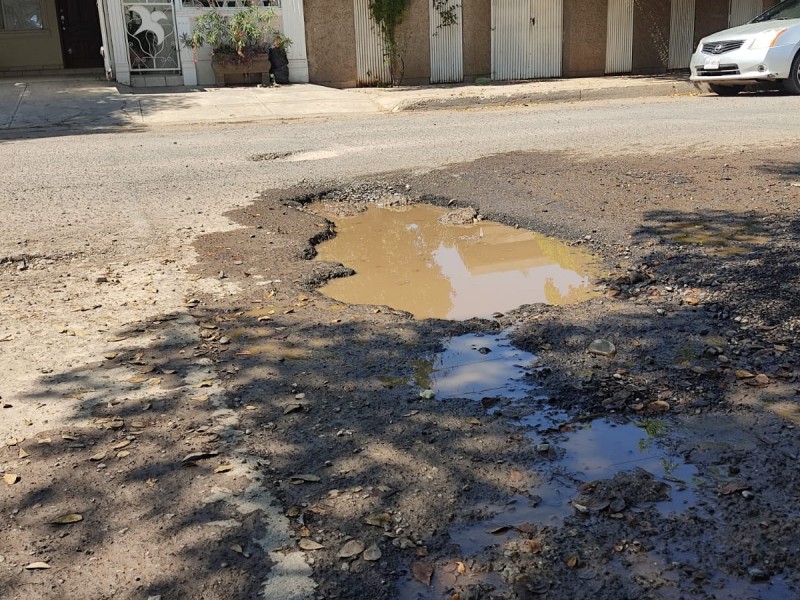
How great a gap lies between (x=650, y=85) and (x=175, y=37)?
998 centimetres

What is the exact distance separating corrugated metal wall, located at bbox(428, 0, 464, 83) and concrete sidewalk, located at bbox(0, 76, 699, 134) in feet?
2.95

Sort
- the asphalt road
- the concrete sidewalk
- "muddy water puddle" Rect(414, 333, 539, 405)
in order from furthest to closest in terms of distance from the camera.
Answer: the concrete sidewalk
the asphalt road
"muddy water puddle" Rect(414, 333, 539, 405)

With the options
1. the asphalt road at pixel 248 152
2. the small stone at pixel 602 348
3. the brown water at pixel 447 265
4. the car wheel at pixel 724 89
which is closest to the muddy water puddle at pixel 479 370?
the small stone at pixel 602 348

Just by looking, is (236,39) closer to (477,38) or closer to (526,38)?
(477,38)

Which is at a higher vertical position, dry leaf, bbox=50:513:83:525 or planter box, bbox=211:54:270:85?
planter box, bbox=211:54:270:85

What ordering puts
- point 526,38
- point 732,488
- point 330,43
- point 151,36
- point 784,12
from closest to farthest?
1. point 732,488
2. point 784,12
3. point 151,36
4. point 330,43
5. point 526,38

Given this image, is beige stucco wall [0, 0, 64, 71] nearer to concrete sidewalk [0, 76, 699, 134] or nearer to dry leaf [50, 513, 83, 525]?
concrete sidewalk [0, 76, 699, 134]

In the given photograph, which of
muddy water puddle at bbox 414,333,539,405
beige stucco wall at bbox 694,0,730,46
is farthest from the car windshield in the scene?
muddy water puddle at bbox 414,333,539,405

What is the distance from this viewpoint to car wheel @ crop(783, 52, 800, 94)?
1441 centimetres

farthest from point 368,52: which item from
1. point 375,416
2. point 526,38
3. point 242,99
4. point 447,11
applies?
point 375,416

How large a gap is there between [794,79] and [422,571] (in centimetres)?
1431

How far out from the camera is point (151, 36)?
17.8 metres

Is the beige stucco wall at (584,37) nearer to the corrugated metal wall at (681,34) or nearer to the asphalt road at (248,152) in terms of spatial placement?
the corrugated metal wall at (681,34)

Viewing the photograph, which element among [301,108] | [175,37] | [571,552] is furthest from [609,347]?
[175,37]
